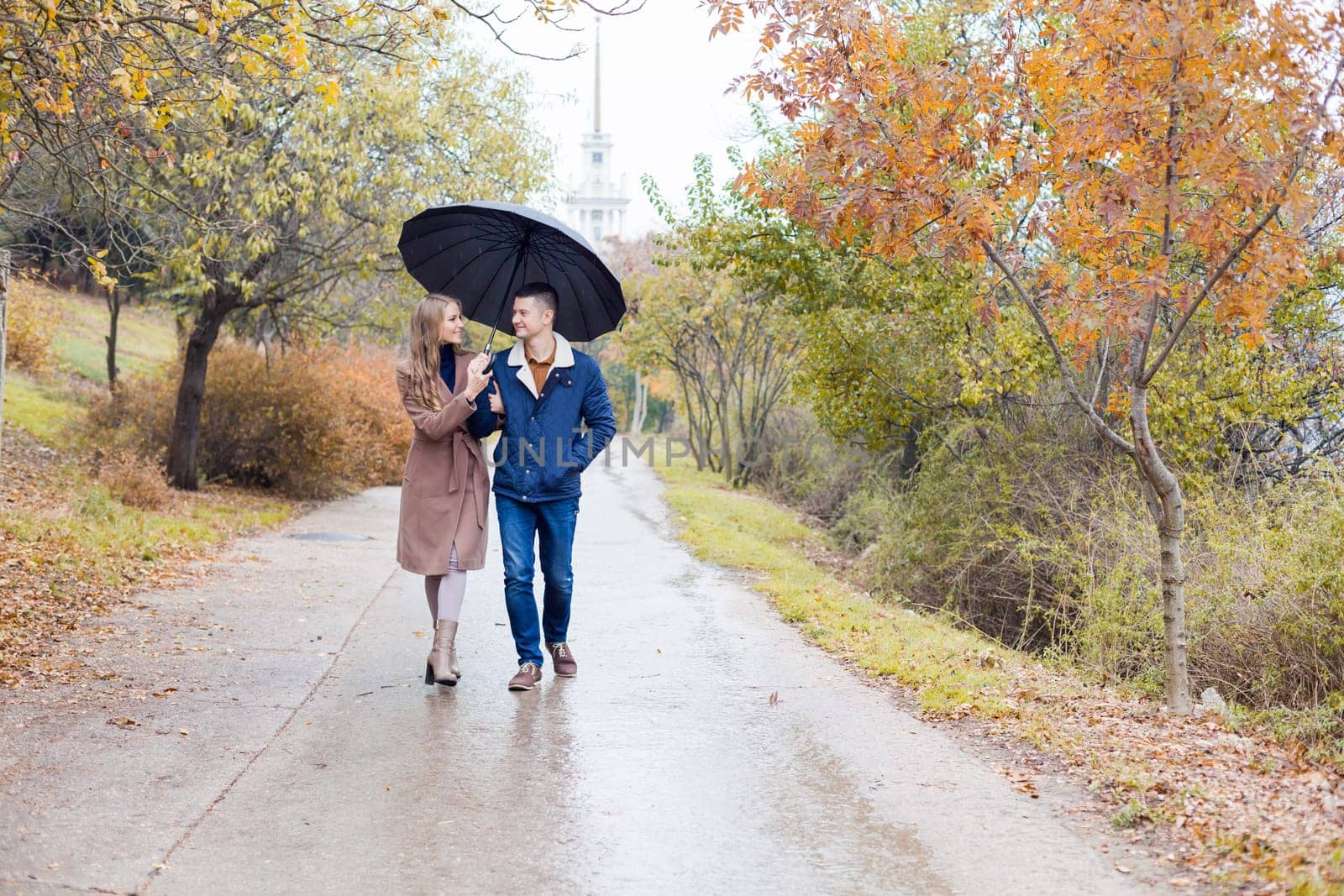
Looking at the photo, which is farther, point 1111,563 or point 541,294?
point 1111,563

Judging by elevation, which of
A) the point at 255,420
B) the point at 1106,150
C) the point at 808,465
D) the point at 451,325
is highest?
the point at 1106,150

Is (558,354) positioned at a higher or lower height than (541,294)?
lower

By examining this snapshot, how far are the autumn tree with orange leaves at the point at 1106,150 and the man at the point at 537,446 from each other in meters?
1.55

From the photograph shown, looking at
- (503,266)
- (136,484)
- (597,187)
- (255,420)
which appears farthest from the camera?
(597,187)

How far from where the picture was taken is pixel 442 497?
6516 mm

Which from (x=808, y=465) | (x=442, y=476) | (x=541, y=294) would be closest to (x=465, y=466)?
(x=442, y=476)

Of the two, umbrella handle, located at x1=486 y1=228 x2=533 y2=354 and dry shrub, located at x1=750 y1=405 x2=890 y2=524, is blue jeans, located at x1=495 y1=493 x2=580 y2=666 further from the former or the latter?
dry shrub, located at x1=750 y1=405 x2=890 y2=524

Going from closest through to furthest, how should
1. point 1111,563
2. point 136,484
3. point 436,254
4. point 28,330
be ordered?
point 436,254
point 1111,563
point 136,484
point 28,330

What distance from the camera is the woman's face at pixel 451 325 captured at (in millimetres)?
6438

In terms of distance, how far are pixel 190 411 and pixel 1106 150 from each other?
14.1 m

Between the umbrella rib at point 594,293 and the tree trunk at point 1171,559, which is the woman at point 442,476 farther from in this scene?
the tree trunk at point 1171,559

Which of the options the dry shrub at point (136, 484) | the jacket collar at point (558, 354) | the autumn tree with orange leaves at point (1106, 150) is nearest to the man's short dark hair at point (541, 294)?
the jacket collar at point (558, 354)

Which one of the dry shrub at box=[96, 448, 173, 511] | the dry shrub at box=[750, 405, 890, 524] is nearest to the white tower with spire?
the dry shrub at box=[750, 405, 890, 524]

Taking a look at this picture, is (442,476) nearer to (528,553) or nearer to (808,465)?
(528,553)
